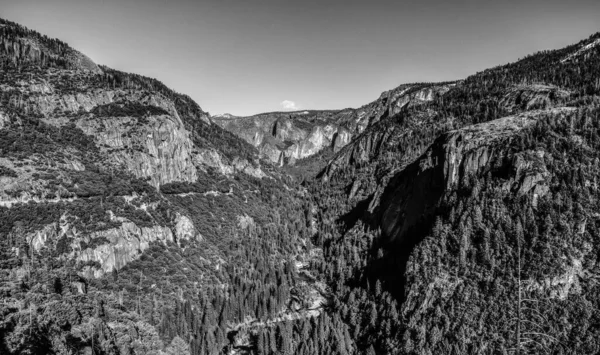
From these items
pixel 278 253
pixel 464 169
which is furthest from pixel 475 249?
pixel 278 253

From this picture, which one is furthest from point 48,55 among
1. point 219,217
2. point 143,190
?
point 219,217

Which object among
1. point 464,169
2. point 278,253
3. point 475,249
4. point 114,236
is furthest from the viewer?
point 278,253

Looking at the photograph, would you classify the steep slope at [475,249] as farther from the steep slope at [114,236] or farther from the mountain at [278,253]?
the steep slope at [114,236]

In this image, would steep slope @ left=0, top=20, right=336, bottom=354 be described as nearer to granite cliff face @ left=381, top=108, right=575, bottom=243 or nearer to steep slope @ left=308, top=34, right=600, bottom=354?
steep slope @ left=308, top=34, right=600, bottom=354

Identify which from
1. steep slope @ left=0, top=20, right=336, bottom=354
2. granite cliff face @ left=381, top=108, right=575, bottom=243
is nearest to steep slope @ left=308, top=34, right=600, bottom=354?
granite cliff face @ left=381, top=108, right=575, bottom=243

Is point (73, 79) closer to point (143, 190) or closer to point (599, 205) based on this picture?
point (143, 190)

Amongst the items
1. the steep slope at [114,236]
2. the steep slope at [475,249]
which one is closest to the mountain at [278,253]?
the steep slope at [475,249]

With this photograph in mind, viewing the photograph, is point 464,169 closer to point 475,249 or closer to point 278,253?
point 475,249

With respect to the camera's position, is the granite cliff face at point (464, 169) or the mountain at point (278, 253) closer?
the mountain at point (278, 253)
